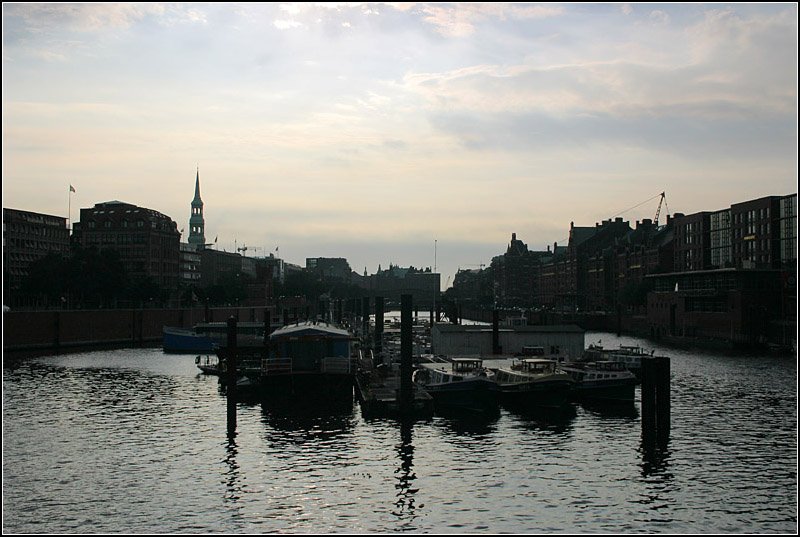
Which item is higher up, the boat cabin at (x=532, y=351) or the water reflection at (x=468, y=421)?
the boat cabin at (x=532, y=351)

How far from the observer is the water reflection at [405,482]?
128ft

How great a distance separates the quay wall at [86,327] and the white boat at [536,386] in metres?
84.0

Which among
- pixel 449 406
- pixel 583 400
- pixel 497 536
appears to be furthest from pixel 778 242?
pixel 497 536

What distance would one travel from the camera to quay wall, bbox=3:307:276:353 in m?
130

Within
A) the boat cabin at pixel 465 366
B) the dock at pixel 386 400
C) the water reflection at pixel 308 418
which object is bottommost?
the water reflection at pixel 308 418

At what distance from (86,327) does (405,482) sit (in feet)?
391

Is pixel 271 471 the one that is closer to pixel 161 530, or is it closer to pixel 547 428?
pixel 161 530

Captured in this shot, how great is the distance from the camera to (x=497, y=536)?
118 ft

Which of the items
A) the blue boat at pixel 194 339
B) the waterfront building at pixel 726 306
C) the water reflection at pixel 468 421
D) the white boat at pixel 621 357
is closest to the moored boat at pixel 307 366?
the water reflection at pixel 468 421

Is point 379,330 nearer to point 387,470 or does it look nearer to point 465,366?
point 465,366

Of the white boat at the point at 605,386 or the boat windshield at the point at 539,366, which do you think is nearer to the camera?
the boat windshield at the point at 539,366

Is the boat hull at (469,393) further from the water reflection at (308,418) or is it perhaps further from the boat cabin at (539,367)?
the water reflection at (308,418)

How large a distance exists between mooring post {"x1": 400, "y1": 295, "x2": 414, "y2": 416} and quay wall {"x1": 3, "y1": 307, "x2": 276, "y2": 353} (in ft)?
270

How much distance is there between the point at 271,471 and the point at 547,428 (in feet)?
70.6
